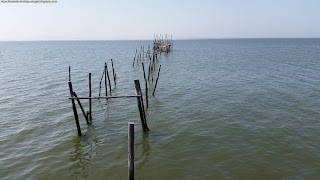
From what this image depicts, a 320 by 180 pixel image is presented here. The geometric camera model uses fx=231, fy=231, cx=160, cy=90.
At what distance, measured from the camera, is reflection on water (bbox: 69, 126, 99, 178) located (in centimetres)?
880

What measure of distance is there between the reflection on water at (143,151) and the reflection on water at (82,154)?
1.87 m

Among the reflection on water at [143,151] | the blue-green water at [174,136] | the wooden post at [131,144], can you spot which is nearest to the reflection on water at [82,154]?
the blue-green water at [174,136]

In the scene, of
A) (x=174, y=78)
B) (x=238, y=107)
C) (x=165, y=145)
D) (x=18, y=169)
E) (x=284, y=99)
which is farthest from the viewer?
(x=174, y=78)

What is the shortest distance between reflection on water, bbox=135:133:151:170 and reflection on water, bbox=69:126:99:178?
6.12ft

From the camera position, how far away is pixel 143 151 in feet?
33.6

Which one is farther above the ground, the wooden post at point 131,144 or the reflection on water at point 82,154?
the wooden post at point 131,144

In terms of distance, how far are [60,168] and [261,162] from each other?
26.0 ft

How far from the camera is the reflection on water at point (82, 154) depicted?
8805 millimetres

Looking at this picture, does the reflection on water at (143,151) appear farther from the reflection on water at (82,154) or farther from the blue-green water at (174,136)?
the reflection on water at (82,154)

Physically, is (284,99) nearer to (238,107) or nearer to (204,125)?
(238,107)

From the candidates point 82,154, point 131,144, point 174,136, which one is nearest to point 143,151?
point 174,136

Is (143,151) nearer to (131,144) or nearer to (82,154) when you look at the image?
(82,154)

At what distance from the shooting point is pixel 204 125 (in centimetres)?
1295

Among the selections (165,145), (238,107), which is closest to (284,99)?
(238,107)
